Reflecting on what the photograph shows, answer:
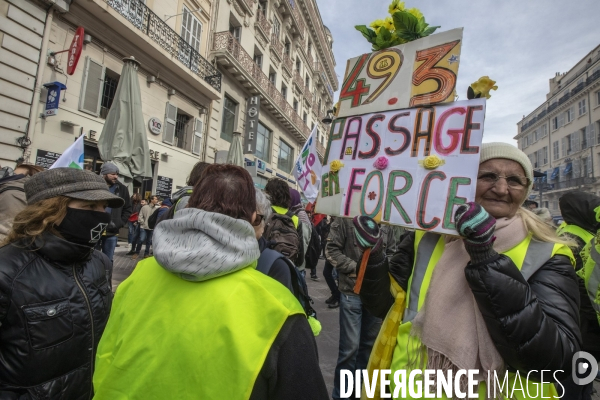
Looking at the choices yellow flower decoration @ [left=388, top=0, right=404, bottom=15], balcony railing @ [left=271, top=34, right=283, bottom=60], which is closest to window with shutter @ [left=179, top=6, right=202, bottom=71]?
balcony railing @ [left=271, top=34, right=283, bottom=60]

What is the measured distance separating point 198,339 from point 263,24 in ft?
62.7

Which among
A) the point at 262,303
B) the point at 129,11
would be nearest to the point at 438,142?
the point at 262,303

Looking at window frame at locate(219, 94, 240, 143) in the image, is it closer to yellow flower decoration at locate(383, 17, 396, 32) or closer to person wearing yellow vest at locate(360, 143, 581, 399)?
yellow flower decoration at locate(383, 17, 396, 32)

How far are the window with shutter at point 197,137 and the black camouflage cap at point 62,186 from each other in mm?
11652

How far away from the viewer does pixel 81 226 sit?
178cm

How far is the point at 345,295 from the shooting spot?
313 centimetres

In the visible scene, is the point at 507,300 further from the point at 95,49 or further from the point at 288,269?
the point at 95,49

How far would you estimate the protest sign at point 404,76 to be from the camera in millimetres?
1664

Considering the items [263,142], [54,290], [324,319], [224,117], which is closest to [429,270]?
[54,290]

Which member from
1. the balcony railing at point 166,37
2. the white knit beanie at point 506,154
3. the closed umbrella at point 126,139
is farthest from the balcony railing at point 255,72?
the white knit beanie at point 506,154

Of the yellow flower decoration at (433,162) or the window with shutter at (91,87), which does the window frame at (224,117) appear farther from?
the yellow flower decoration at (433,162)

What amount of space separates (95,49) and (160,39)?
2.48 m

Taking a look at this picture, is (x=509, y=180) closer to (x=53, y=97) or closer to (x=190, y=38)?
(x=53, y=97)

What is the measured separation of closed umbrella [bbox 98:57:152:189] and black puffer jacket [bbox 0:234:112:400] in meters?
4.60
